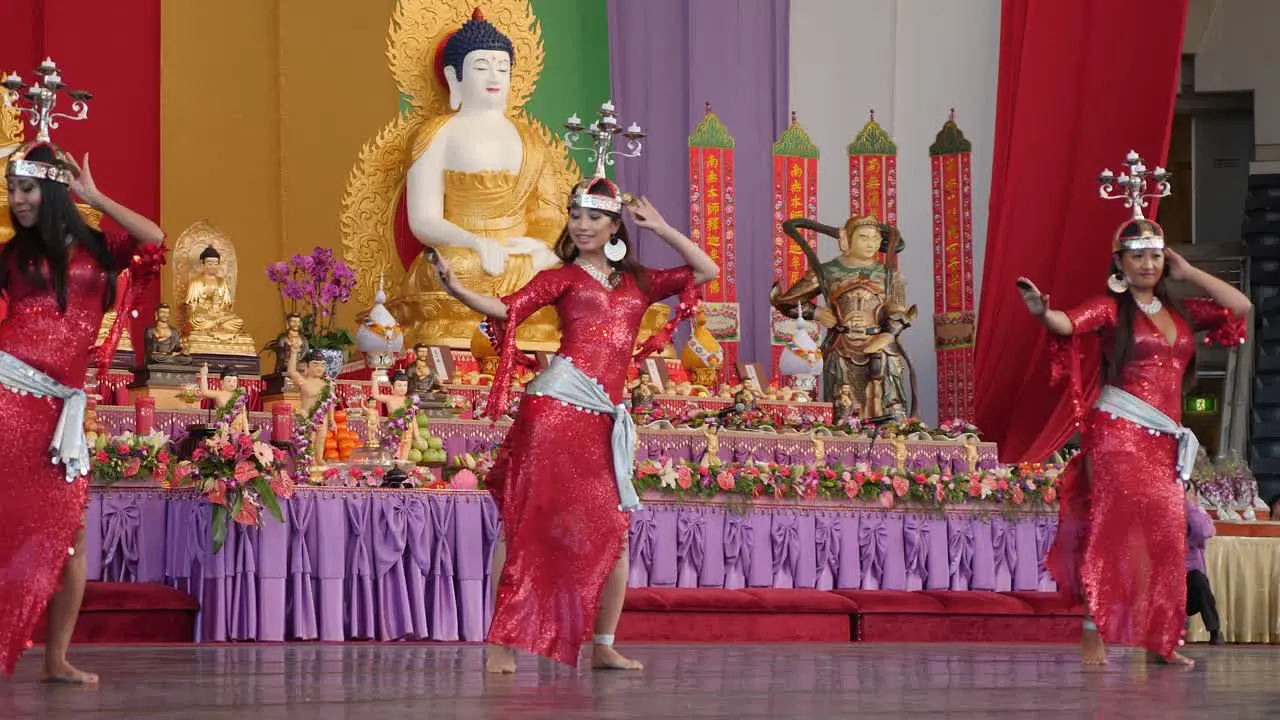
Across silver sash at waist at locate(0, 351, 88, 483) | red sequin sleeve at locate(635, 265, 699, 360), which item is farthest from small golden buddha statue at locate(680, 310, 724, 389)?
silver sash at waist at locate(0, 351, 88, 483)

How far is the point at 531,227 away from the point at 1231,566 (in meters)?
3.48

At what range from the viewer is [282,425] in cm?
627

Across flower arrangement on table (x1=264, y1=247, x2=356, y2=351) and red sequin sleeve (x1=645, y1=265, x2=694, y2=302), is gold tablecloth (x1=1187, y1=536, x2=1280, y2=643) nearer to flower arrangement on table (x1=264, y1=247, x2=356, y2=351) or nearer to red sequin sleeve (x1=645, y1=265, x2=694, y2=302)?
flower arrangement on table (x1=264, y1=247, x2=356, y2=351)

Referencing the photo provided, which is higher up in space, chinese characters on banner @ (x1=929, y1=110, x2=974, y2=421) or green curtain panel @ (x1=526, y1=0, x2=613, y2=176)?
green curtain panel @ (x1=526, y1=0, x2=613, y2=176)

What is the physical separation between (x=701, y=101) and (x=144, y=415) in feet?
14.7

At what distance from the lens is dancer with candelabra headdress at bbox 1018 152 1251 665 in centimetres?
491

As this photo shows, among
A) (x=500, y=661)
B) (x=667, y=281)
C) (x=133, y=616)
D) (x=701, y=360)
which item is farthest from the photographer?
(x=701, y=360)

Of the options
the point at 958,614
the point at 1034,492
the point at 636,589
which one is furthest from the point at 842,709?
the point at 1034,492

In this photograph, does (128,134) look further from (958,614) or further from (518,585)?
(518,585)

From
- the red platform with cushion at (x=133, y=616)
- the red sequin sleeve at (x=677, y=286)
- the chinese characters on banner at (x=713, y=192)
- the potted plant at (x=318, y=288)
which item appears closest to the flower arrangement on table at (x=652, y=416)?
the potted plant at (x=318, y=288)

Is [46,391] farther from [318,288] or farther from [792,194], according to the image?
[792,194]

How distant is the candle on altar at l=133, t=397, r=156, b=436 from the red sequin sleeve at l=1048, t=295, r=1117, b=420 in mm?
3031

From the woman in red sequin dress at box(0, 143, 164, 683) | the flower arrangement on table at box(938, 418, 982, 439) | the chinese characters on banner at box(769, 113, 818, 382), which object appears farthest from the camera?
the chinese characters on banner at box(769, 113, 818, 382)

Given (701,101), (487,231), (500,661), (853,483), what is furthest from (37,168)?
(701,101)
